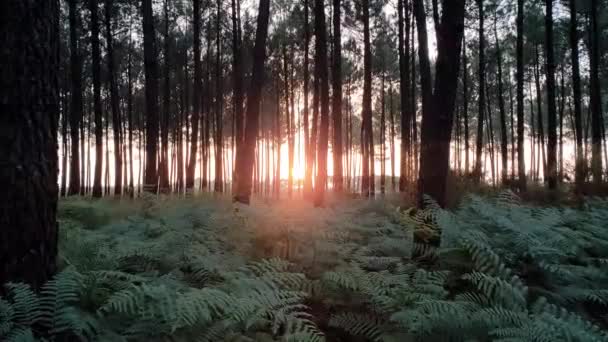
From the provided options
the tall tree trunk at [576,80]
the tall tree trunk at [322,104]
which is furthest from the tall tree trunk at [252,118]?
the tall tree trunk at [576,80]

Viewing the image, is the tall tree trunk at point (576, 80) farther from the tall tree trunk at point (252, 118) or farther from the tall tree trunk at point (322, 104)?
the tall tree trunk at point (252, 118)

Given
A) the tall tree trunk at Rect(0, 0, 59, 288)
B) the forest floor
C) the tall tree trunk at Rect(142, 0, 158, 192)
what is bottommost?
the forest floor

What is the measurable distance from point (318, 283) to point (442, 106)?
8.54 feet

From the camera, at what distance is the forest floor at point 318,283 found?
2443 mm

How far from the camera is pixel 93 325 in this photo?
2.31 meters

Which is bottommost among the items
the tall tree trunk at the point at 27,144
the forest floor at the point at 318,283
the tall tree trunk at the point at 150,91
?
the forest floor at the point at 318,283

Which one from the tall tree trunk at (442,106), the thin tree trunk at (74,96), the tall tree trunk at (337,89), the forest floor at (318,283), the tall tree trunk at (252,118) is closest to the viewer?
the forest floor at (318,283)

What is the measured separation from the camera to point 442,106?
4895 mm

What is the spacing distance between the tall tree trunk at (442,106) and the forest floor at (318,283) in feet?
1.89

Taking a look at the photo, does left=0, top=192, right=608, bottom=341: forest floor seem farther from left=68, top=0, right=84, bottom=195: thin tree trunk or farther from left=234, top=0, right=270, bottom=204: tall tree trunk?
left=68, top=0, right=84, bottom=195: thin tree trunk

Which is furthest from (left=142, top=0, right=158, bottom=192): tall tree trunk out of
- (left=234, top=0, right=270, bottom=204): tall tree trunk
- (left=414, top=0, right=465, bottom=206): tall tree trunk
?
(left=414, top=0, right=465, bottom=206): tall tree trunk

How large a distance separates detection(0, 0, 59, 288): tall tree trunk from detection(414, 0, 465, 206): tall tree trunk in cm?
386

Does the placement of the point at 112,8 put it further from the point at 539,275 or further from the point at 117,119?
the point at 539,275

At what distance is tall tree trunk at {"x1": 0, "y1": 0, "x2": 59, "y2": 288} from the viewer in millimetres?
2768
